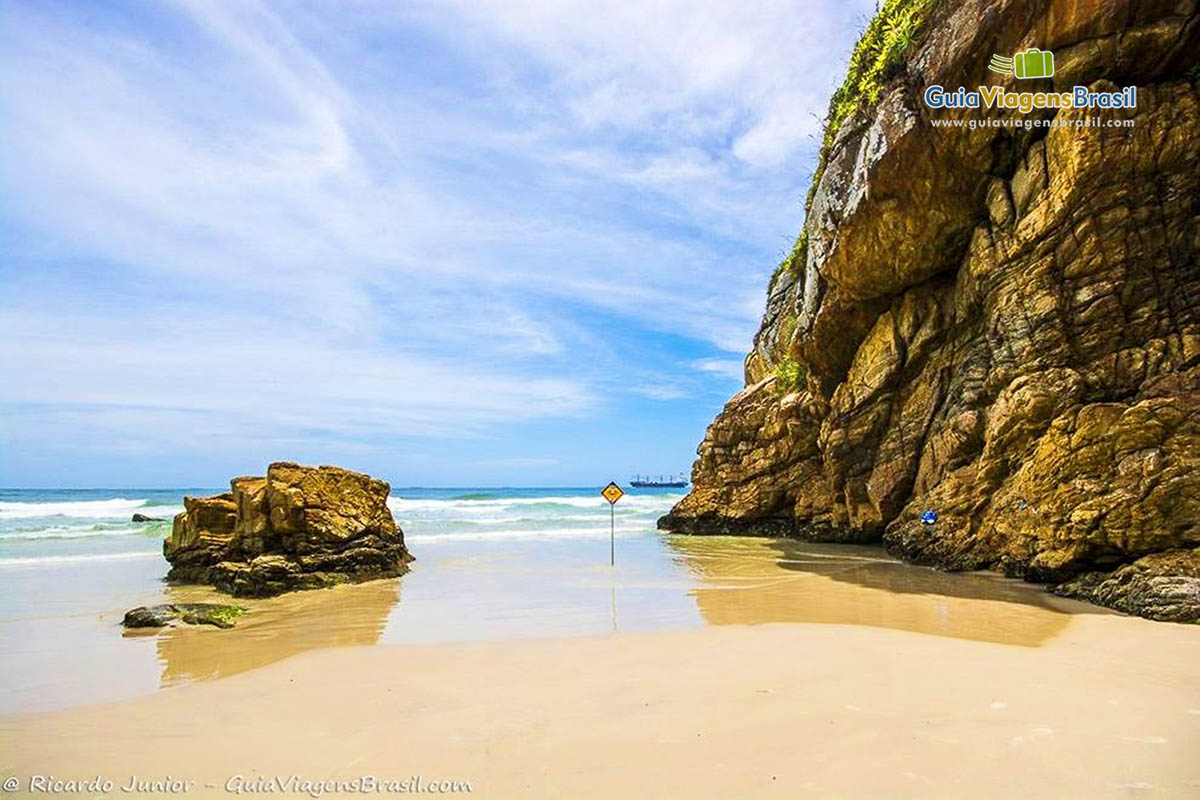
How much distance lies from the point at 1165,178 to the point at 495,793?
47.9ft

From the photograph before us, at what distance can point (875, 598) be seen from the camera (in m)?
10.6

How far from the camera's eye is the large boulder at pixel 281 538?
13109 mm

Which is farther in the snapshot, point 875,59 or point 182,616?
point 875,59

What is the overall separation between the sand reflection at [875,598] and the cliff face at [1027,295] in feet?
3.92

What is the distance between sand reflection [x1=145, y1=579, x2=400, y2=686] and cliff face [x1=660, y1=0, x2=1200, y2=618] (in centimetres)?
1161

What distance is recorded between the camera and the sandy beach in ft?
12.9

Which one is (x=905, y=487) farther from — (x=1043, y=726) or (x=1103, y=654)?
(x=1043, y=726)

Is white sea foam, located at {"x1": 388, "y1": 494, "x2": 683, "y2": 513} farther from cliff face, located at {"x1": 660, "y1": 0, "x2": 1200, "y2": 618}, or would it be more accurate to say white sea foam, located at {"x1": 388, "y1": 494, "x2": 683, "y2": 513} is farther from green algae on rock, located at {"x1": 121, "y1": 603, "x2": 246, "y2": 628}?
green algae on rock, located at {"x1": 121, "y1": 603, "x2": 246, "y2": 628}

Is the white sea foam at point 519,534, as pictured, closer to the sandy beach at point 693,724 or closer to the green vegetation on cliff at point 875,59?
the green vegetation on cliff at point 875,59

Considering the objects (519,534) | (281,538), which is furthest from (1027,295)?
(519,534)

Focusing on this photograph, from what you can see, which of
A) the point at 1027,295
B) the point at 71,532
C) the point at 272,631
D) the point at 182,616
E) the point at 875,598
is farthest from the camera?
the point at 71,532

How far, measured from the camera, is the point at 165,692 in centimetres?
623

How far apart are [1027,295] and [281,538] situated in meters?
16.8

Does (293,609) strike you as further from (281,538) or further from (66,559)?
(66,559)
